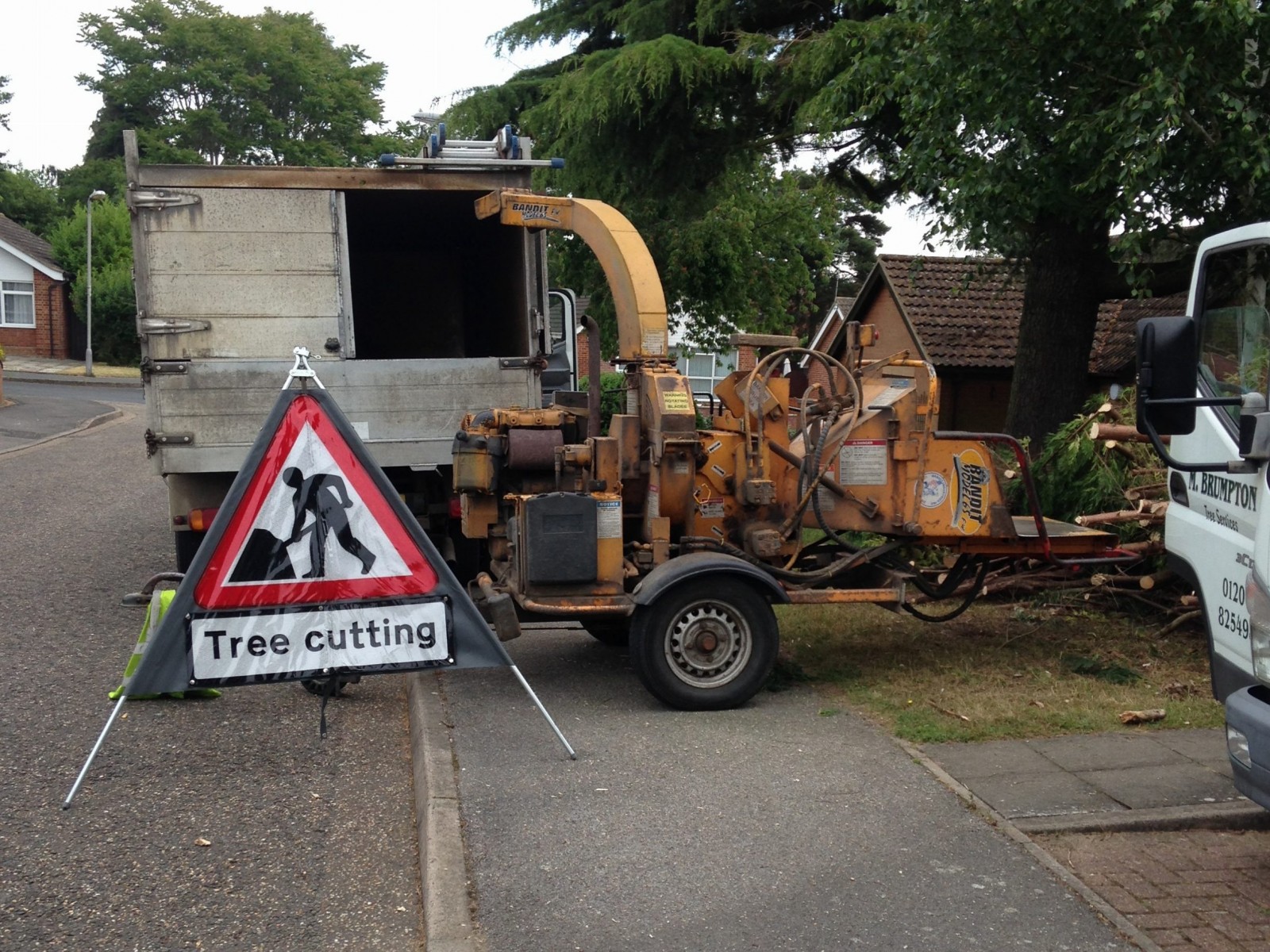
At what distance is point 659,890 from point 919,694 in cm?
308

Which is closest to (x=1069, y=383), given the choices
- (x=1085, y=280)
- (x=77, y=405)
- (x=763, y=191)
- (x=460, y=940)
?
(x=1085, y=280)

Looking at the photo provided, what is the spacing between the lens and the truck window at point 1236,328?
494 centimetres

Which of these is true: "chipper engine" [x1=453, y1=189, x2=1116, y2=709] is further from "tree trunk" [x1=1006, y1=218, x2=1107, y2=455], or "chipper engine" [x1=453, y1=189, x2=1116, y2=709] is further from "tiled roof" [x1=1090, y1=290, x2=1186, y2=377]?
"tiled roof" [x1=1090, y1=290, x2=1186, y2=377]

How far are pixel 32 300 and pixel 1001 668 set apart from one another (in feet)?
158

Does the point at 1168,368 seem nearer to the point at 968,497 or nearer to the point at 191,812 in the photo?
the point at 968,497

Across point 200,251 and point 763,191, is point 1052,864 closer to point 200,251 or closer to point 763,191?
point 200,251

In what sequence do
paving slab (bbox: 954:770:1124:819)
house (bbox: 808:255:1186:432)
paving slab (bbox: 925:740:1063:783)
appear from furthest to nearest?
house (bbox: 808:255:1186:432) < paving slab (bbox: 925:740:1063:783) < paving slab (bbox: 954:770:1124:819)

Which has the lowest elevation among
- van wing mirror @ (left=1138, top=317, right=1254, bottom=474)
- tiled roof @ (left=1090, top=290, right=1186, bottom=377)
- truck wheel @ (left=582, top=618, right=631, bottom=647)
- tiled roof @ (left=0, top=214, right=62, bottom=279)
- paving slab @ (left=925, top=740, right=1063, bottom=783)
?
paving slab @ (left=925, top=740, right=1063, bottom=783)

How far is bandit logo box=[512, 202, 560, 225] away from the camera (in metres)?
8.74

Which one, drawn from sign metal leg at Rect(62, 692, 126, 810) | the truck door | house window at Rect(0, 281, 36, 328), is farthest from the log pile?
house window at Rect(0, 281, 36, 328)

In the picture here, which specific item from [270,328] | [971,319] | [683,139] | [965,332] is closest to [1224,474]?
[270,328]

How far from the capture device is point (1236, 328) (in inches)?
202

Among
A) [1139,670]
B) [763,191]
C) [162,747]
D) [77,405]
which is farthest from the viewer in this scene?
[77,405]

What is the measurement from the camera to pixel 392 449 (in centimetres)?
935
